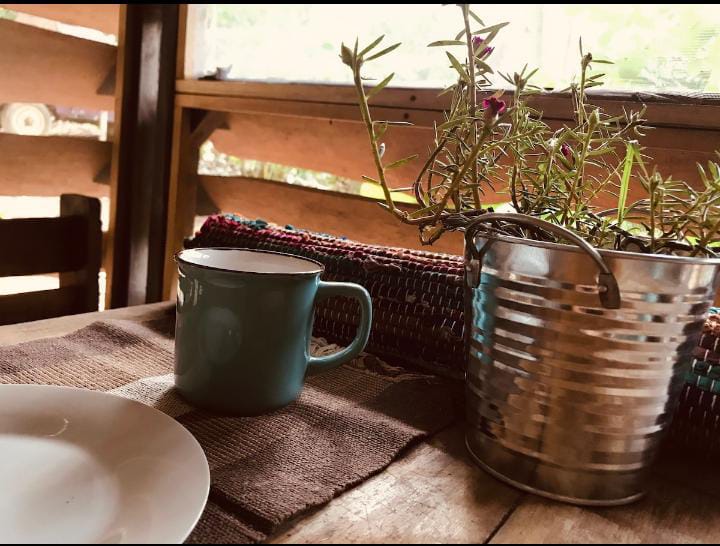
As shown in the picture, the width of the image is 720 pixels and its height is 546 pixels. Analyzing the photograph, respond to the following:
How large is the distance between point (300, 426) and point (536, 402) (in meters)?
0.20

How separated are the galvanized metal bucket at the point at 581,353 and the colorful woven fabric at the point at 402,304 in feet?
0.65

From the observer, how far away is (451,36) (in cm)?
113

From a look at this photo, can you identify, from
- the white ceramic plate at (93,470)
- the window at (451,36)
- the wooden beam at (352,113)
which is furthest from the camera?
the window at (451,36)

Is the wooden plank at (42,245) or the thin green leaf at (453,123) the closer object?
the thin green leaf at (453,123)

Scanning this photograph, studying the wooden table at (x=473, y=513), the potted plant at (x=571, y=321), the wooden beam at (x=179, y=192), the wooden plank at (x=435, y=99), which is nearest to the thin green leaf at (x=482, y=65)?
the potted plant at (x=571, y=321)

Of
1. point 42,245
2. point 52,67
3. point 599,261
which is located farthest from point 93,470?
point 52,67

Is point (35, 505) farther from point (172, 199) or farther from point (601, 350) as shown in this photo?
point (172, 199)

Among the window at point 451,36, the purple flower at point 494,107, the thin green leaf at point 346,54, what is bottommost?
the purple flower at point 494,107

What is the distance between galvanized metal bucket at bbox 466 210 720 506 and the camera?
1.29ft

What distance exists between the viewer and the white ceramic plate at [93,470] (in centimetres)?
34

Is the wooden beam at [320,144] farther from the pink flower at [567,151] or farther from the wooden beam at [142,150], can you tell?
the pink flower at [567,151]

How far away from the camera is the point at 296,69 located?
1.33m

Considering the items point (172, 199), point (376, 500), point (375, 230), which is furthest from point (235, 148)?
point (376, 500)

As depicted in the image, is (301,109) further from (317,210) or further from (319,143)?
(317,210)
